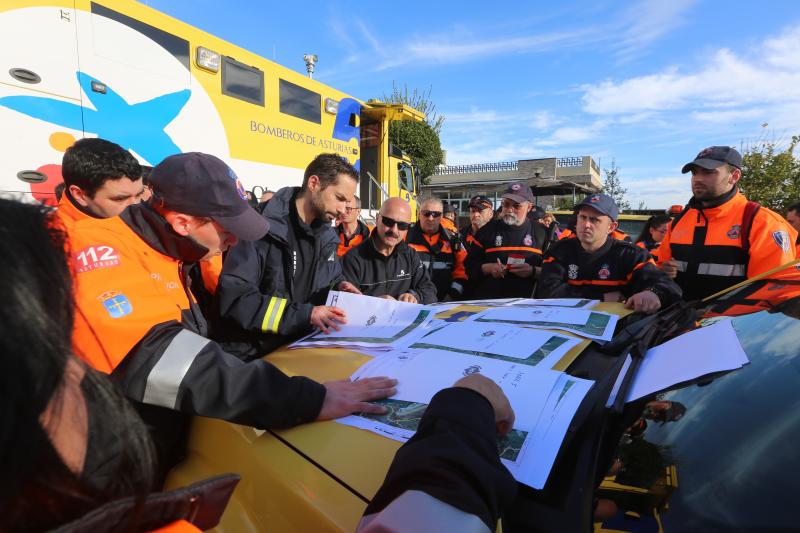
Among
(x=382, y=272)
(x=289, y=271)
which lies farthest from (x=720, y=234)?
(x=289, y=271)

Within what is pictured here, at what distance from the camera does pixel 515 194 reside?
4387 mm

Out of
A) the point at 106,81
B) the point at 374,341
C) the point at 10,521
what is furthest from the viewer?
the point at 106,81

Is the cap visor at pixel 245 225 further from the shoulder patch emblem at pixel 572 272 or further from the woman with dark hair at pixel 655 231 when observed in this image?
the woman with dark hair at pixel 655 231

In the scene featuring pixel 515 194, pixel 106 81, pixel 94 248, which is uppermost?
pixel 106 81

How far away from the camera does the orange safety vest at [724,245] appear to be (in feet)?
9.16

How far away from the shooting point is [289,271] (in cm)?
226

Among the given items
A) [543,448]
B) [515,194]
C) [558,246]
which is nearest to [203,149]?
[515,194]

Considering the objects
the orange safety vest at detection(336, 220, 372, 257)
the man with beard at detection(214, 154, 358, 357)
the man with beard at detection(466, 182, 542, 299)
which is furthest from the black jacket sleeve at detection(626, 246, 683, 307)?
the orange safety vest at detection(336, 220, 372, 257)

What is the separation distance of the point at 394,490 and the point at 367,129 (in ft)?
30.0

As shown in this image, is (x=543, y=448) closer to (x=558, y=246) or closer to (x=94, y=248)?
(x=94, y=248)

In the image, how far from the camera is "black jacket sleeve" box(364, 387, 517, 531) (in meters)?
0.71

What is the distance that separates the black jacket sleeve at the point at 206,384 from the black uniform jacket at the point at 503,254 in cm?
326

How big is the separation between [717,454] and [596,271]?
2.36 metres

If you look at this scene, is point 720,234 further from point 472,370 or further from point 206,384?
point 206,384
